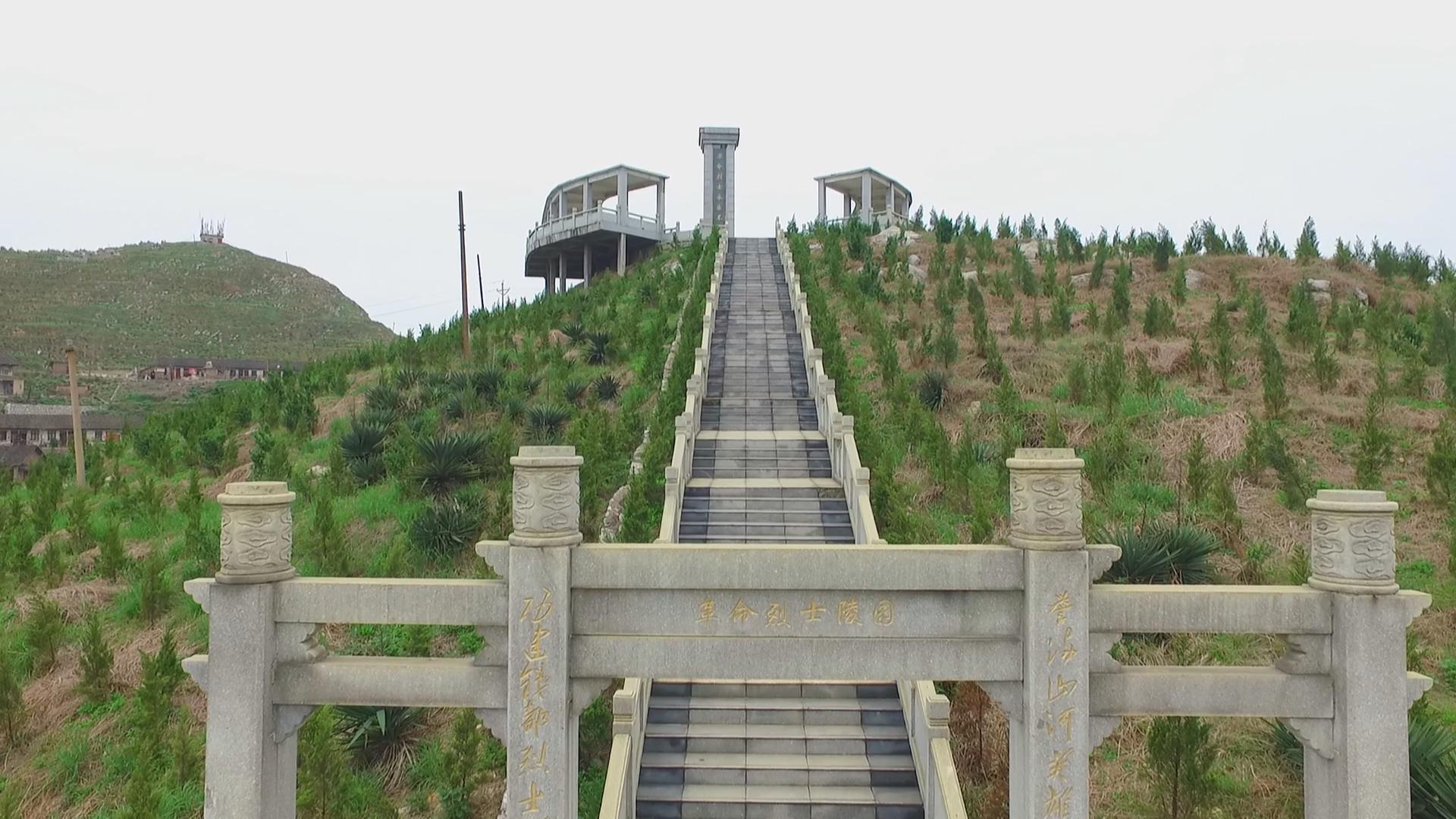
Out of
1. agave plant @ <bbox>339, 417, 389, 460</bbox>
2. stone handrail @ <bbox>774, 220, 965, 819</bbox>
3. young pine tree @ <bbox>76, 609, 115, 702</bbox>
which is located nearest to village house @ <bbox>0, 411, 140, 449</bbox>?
agave plant @ <bbox>339, 417, 389, 460</bbox>

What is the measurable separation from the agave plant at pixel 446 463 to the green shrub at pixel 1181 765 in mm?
10027

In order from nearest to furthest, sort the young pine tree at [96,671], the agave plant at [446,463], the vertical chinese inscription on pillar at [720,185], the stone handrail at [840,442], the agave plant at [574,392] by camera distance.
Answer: the young pine tree at [96,671], the stone handrail at [840,442], the agave plant at [446,463], the agave plant at [574,392], the vertical chinese inscription on pillar at [720,185]

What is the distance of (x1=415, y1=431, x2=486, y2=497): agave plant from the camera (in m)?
12.4

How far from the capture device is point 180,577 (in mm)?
10398

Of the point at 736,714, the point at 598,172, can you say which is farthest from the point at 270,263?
the point at 736,714

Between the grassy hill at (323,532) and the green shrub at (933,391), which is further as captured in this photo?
the green shrub at (933,391)

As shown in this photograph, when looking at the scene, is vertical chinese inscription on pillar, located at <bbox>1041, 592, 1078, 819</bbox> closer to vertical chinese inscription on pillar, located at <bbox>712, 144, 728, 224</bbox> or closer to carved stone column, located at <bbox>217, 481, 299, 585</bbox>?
carved stone column, located at <bbox>217, 481, 299, 585</bbox>

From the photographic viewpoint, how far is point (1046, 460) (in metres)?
4.86

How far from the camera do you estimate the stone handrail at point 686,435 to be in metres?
10.1

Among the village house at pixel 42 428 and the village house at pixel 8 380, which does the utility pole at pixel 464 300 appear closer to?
the village house at pixel 42 428

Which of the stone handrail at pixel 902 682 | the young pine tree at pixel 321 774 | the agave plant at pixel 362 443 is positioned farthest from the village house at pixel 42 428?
→ the young pine tree at pixel 321 774

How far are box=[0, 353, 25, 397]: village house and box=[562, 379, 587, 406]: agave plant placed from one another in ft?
156

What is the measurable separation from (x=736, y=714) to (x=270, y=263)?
3933 inches

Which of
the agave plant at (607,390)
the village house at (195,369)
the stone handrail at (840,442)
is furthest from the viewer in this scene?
the village house at (195,369)
